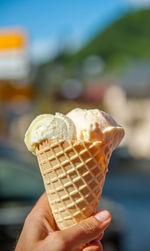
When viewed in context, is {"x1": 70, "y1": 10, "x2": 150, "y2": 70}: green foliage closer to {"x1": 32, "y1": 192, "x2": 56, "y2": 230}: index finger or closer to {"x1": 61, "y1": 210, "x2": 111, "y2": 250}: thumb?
{"x1": 32, "y1": 192, "x2": 56, "y2": 230}: index finger

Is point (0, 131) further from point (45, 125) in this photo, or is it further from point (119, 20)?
point (119, 20)

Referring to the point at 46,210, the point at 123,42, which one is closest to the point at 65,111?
the point at 46,210

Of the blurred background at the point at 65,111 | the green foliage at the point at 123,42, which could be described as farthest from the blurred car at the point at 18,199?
the green foliage at the point at 123,42

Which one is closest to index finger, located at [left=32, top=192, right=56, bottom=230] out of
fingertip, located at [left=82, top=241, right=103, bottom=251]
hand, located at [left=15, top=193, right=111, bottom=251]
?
hand, located at [left=15, top=193, right=111, bottom=251]

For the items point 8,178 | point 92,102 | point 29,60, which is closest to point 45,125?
point 8,178

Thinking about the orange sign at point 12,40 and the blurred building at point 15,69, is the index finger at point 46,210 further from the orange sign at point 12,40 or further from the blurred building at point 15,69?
the orange sign at point 12,40

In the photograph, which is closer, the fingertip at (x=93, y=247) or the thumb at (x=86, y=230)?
the thumb at (x=86, y=230)

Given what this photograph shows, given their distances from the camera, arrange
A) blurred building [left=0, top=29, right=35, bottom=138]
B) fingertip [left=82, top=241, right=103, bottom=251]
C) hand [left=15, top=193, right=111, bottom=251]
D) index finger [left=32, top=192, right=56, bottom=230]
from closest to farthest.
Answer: hand [left=15, top=193, right=111, bottom=251]
fingertip [left=82, top=241, right=103, bottom=251]
index finger [left=32, top=192, right=56, bottom=230]
blurred building [left=0, top=29, right=35, bottom=138]
